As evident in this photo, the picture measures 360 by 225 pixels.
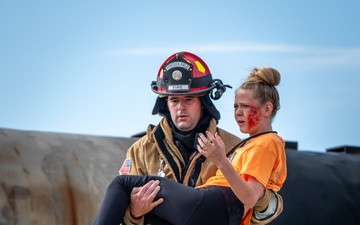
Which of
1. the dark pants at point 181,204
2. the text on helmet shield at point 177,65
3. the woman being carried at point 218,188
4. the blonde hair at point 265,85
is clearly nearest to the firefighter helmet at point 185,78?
the text on helmet shield at point 177,65

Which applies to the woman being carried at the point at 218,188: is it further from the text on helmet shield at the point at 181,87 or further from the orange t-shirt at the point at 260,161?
the text on helmet shield at the point at 181,87

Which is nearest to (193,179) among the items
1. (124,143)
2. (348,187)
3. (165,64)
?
(165,64)

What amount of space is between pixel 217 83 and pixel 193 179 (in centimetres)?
53

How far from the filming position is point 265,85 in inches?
168

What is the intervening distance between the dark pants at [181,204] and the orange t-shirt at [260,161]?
3.8 inches

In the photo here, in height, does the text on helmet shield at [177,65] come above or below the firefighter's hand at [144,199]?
above

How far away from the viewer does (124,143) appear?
7.96 m

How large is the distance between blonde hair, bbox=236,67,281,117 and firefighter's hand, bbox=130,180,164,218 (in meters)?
0.69

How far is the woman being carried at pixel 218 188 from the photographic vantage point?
379cm

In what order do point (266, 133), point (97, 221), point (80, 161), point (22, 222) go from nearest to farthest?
point (97, 221) → point (266, 133) → point (22, 222) → point (80, 161)

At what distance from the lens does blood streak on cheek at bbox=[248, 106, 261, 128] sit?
4199 millimetres

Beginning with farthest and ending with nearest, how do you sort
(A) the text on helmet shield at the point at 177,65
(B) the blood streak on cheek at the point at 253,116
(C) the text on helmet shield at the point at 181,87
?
(A) the text on helmet shield at the point at 177,65 → (C) the text on helmet shield at the point at 181,87 → (B) the blood streak on cheek at the point at 253,116

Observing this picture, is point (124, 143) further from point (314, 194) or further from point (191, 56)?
point (191, 56)

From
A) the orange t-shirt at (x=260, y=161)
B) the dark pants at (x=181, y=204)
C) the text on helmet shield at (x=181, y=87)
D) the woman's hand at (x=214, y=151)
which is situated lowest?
the dark pants at (x=181, y=204)
